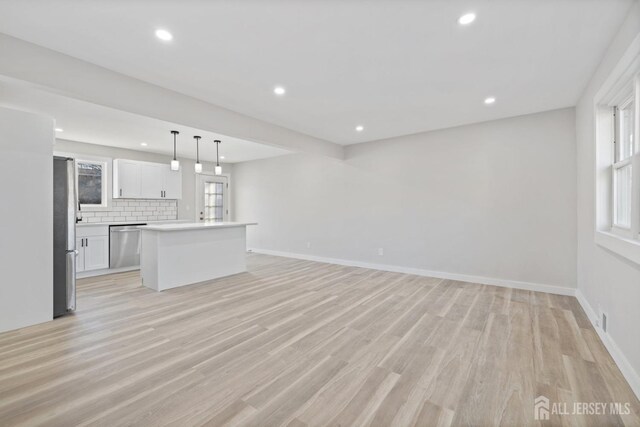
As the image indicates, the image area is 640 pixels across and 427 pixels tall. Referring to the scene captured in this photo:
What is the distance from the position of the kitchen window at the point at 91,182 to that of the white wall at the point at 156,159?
0.13 metres

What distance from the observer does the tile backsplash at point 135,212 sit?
5.81 metres

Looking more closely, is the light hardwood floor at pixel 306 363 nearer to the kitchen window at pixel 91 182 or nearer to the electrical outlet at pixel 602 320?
the electrical outlet at pixel 602 320

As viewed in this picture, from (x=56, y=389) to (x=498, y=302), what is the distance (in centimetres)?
460

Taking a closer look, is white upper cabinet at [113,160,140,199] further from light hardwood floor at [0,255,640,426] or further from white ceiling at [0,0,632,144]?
white ceiling at [0,0,632,144]

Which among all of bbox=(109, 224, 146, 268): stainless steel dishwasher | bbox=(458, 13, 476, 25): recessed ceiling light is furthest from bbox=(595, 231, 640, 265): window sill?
bbox=(109, 224, 146, 268): stainless steel dishwasher

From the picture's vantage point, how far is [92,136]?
16.6 feet

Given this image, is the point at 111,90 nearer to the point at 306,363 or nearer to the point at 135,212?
the point at 306,363

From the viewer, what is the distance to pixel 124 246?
5531 mm

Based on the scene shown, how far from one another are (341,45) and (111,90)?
240 cm

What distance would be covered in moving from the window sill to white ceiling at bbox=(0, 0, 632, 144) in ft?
5.46

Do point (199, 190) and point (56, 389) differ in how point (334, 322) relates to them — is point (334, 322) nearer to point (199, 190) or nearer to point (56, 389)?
point (56, 389)

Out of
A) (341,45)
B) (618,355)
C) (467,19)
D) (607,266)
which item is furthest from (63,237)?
(607,266)

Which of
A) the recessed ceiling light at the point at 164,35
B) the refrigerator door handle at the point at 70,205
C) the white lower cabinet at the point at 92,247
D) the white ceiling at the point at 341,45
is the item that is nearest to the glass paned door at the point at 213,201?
the white lower cabinet at the point at 92,247

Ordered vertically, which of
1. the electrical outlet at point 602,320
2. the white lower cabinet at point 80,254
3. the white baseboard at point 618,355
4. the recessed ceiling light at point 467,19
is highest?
the recessed ceiling light at point 467,19
